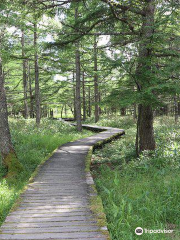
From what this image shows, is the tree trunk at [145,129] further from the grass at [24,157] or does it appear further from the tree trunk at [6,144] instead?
the tree trunk at [6,144]

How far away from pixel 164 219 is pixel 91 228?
1.79 metres

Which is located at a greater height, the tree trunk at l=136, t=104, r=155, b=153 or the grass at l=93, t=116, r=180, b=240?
the tree trunk at l=136, t=104, r=155, b=153

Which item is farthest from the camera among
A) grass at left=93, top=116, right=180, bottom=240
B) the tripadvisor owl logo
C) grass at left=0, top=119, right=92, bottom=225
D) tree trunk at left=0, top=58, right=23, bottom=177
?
tree trunk at left=0, top=58, right=23, bottom=177

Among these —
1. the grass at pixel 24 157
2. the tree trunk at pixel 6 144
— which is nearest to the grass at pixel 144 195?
the grass at pixel 24 157

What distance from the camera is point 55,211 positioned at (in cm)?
441

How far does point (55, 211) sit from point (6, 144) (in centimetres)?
425

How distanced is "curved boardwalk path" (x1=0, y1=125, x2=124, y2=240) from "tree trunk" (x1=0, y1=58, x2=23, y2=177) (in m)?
1.24

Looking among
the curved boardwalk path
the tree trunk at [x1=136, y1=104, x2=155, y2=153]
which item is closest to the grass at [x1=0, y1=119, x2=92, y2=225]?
the curved boardwalk path

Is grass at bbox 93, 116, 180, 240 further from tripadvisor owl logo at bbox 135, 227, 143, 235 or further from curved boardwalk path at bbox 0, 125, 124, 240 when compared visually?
curved boardwalk path at bbox 0, 125, 124, 240

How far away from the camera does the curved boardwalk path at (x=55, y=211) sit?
3.67 meters

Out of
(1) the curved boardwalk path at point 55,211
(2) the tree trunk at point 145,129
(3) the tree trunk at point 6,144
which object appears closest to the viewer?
(1) the curved boardwalk path at point 55,211

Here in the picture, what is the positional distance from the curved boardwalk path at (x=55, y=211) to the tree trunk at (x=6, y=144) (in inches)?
48.7

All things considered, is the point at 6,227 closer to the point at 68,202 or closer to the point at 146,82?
the point at 68,202

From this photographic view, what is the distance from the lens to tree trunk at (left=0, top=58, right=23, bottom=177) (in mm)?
7441
